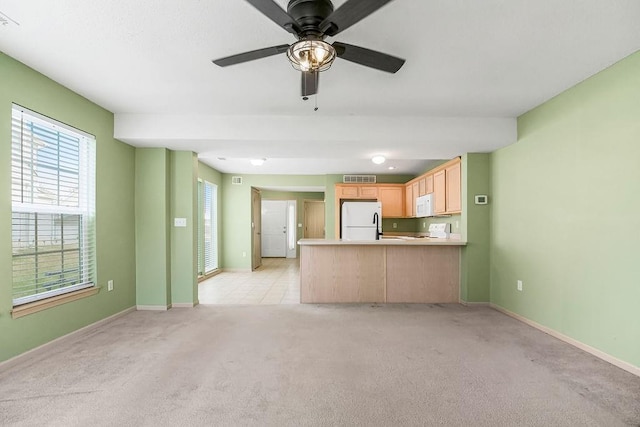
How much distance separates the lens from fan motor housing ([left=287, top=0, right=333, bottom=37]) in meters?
1.59

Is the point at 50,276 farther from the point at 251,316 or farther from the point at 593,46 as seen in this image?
the point at 593,46

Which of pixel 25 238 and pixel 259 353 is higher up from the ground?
pixel 25 238

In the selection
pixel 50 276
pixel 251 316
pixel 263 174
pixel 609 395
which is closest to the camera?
pixel 609 395

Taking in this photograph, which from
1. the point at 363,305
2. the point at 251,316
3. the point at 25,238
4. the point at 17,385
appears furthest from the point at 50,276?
the point at 363,305

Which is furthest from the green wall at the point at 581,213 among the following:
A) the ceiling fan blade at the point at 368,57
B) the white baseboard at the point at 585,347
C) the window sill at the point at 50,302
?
the window sill at the point at 50,302

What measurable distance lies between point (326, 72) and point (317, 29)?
0.96m

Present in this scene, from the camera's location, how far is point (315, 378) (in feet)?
7.29

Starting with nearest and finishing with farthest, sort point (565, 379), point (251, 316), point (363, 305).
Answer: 1. point (565, 379)
2. point (251, 316)
3. point (363, 305)

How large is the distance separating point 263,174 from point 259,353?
525 centimetres

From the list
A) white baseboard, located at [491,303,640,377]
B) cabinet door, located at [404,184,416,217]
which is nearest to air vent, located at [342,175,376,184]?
cabinet door, located at [404,184,416,217]

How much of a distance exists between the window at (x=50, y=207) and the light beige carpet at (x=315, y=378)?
61 cm

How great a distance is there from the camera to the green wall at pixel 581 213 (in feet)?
7.75

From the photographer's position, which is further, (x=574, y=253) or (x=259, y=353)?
(x=574, y=253)

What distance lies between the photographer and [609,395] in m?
2.01
